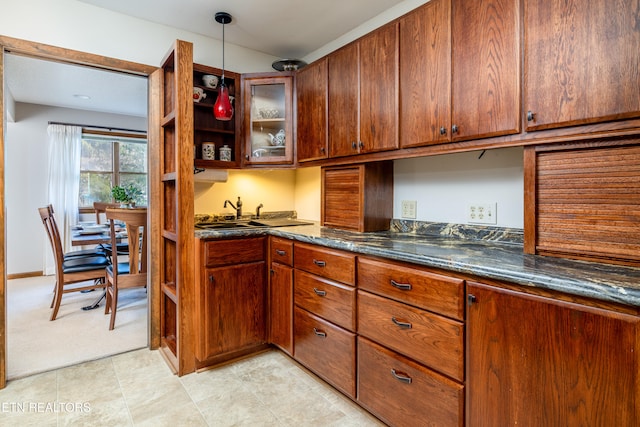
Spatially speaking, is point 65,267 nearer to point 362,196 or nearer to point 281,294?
point 281,294

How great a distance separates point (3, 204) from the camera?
78.6 inches

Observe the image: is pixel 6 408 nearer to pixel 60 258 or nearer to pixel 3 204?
pixel 3 204

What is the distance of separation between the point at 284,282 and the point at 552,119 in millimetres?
1723

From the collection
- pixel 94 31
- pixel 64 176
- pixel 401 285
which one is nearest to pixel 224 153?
pixel 94 31

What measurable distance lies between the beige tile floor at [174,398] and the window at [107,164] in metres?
3.88

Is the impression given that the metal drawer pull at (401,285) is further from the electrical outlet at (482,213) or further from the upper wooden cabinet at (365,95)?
the upper wooden cabinet at (365,95)

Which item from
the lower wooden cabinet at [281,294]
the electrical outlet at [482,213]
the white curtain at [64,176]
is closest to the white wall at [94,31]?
the lower wooden cabinet at [281,294]

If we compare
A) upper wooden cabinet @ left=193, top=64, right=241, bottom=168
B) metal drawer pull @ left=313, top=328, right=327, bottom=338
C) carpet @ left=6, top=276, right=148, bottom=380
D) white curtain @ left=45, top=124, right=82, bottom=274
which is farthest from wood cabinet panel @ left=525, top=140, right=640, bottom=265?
white curtain @ left=45, top=124, right=82, bottom=274

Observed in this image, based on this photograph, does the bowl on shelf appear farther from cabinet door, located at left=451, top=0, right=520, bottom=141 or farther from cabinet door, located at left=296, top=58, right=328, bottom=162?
cabinet door, located at left=451, top=0, right=520, bottom=141

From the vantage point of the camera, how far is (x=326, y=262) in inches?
76.1

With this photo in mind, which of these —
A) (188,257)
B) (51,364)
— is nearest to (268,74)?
(188,257)

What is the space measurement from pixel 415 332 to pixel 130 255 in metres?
2.63

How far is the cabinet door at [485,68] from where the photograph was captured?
1.42 m

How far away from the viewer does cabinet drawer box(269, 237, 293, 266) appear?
2229 mm
